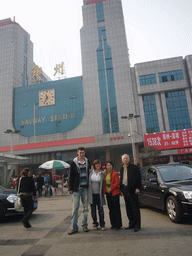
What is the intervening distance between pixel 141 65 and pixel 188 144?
2154cm

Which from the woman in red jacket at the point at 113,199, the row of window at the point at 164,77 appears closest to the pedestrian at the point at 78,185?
the woman in red jacket at the point at 113,199

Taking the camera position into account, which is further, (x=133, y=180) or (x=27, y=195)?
(x=27, y=195)

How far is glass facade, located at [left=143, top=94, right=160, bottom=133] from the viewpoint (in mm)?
41906

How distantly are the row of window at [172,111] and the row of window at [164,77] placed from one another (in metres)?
2.99

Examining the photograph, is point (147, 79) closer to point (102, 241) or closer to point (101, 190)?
point (101, 190)

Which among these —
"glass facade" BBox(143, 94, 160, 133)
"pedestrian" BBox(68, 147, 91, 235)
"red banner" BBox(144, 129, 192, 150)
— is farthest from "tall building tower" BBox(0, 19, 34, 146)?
"pedestrian" BBox(68, 147, 91, 235)

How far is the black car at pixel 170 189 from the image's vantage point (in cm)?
460

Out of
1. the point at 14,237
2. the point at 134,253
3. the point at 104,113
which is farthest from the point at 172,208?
the point at 104,113

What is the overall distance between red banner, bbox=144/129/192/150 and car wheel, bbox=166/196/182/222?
2979cm

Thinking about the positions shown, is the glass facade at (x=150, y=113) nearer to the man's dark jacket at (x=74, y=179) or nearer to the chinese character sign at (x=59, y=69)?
the chinese character sign at (x=59, y=69)

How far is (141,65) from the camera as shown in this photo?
44.4 meters

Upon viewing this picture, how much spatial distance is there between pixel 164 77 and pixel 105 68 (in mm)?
14054

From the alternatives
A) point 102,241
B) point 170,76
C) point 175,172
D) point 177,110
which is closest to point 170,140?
point 177,110

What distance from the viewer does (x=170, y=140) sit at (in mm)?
34031
